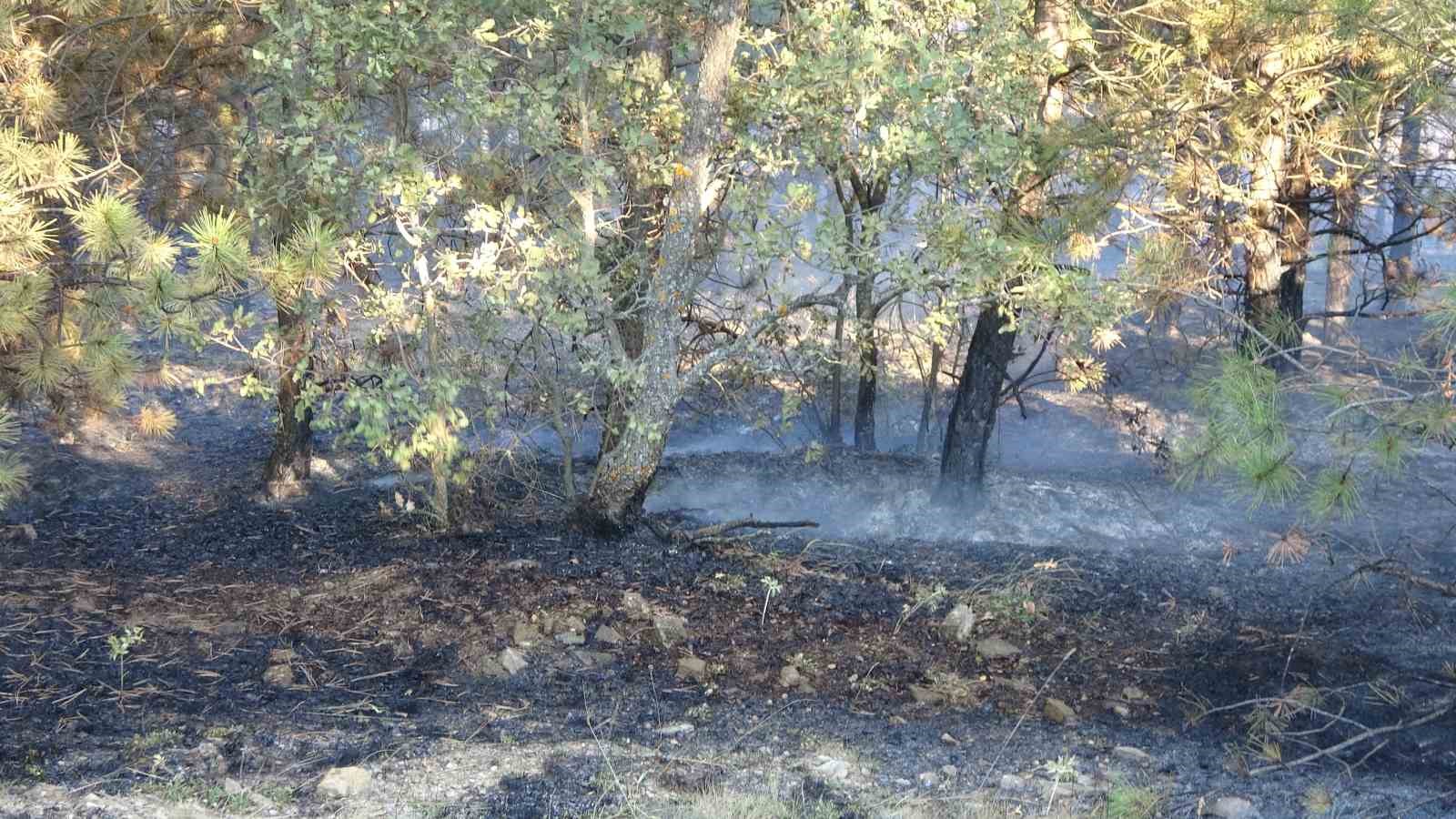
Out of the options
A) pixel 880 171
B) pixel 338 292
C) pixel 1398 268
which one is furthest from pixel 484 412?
pixel 1398 268

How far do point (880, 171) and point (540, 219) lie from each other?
191cm

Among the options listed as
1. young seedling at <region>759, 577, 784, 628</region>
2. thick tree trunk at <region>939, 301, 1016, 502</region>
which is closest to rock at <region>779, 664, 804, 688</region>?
young seedling at <region>759, 577, 784, 628</region>

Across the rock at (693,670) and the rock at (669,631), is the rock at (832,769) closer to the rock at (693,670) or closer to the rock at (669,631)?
the rock at (693,670)

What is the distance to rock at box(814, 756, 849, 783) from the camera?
13.7 ft

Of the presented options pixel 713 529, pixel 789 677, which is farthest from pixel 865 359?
pixel 789 677

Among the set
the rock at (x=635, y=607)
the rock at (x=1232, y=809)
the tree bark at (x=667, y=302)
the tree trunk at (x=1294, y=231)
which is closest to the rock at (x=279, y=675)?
the rock at (x=635, y=607)

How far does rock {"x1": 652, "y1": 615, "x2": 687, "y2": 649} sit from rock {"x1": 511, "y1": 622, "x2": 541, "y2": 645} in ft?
1.71

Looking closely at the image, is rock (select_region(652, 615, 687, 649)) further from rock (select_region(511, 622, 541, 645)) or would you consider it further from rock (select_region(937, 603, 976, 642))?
rock (select_region(937, 603, 976, 642))

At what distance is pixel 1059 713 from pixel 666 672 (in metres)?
1.60

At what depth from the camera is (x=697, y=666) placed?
525 centimetres

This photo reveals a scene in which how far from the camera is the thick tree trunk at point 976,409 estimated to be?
863 cm

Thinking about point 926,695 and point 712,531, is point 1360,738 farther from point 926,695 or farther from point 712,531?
point 712,531

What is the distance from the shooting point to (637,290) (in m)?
6.93

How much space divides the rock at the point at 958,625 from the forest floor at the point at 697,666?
0.01 meters
